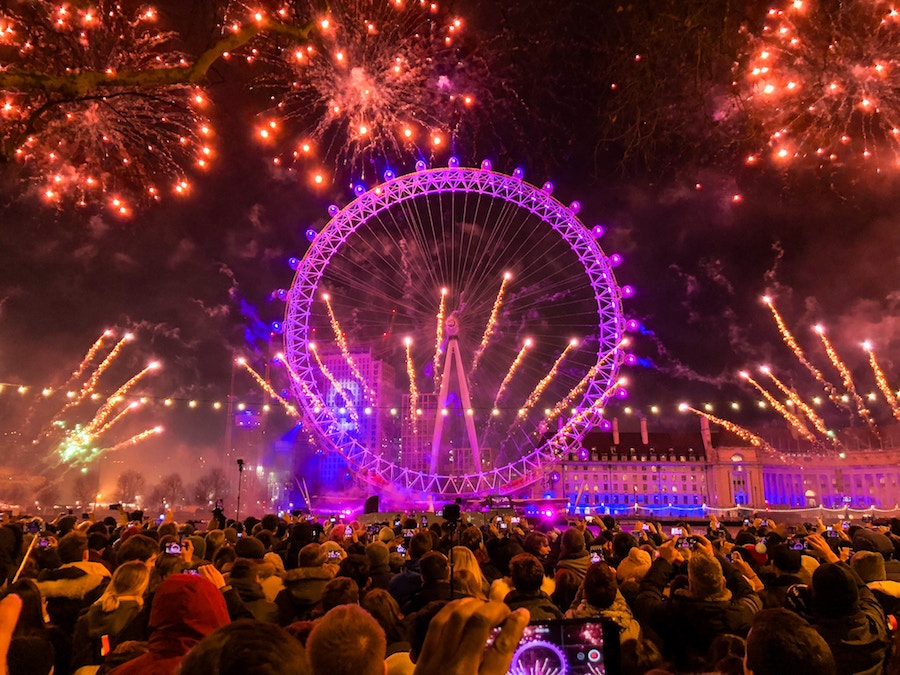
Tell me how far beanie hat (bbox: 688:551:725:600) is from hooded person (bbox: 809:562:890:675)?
807mm

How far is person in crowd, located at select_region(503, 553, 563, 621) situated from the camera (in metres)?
5.09

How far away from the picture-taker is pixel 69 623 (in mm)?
6012

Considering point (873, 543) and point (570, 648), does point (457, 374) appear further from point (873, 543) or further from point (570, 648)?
point (570, 648)

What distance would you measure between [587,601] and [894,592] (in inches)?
138

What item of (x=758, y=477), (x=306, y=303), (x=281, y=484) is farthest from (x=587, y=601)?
(x=758, y=477)

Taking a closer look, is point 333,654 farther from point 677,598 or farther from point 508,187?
point 508,187

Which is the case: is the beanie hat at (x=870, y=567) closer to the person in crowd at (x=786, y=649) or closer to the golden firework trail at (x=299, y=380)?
the person in crowd at (x=786, y=649)

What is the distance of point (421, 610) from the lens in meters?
4.17

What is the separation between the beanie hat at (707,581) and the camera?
516 centimetres

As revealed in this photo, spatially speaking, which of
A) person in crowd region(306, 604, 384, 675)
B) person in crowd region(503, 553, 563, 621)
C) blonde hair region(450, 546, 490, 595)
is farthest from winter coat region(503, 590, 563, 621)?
person in crowd region(306, 604, 384, 675)

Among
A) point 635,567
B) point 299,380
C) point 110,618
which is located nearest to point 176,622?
point 110,618

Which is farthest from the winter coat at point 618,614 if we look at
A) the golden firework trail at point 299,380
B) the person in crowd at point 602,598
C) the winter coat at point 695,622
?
the golden firework trail at point 299,380

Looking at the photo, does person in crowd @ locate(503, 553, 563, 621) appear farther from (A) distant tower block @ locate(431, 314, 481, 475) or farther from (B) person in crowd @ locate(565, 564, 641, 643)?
(A) distant tower block @ locate(431, 314, 481, 475)

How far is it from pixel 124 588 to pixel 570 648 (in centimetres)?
407
